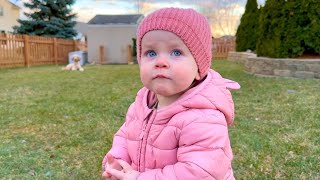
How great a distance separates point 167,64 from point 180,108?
7.2 inches

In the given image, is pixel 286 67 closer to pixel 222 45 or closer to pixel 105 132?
pixel 105 132

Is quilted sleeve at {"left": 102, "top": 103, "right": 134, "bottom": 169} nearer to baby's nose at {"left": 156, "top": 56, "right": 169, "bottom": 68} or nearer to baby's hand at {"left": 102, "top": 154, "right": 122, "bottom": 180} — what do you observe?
baby's hand at {"left": 102, "top": 154, "right": 122, "bottom": 180}

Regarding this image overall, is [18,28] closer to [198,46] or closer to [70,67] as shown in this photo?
[70,67]

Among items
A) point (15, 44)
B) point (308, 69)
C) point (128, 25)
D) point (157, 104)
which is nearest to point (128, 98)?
point (308, 69)

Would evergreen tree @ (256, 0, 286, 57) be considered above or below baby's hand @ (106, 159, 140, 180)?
above

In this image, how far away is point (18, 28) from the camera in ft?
82.7

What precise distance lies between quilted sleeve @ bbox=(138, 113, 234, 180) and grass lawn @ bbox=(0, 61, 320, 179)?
1487mm

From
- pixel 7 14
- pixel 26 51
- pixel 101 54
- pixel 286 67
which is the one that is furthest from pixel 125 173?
pixel 7 14

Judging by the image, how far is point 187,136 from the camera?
1322 millimetres

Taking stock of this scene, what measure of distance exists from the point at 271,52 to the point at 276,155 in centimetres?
607

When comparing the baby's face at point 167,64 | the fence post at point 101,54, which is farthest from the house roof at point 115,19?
the baby's face at point 167,64

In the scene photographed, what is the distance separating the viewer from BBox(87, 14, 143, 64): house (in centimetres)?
2266

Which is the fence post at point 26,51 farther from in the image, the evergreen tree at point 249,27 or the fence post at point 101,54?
the evergreen tree at point 249,27

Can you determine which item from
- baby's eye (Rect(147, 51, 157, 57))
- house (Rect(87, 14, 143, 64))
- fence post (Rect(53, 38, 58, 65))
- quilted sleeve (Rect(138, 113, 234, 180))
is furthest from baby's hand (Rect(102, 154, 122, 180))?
house (Rect(87, 14, 143, 64))
